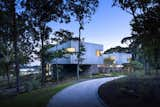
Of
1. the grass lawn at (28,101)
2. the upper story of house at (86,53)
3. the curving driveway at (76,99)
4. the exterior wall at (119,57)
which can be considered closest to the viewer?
the curving driveway at (76,99)

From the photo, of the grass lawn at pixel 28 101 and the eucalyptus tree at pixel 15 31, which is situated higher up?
the eucalyptus tree at pixel 15 31

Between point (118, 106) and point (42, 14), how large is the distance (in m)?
11.0

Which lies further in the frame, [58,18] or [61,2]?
[58,18]

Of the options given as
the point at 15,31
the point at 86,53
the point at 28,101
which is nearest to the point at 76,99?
the point at 28,101

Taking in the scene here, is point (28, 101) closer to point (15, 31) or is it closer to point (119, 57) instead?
point (15, 31)

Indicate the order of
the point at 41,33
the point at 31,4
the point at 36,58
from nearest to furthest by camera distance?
the point at 31,4, the point at 41,33, the point at 36,58

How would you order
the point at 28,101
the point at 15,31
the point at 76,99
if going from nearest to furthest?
1. the point at 28,101
2. the point at 76,99
3. the point at 15,31

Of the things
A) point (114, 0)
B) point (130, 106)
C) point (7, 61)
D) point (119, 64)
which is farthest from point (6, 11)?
Result: point (119, 64)

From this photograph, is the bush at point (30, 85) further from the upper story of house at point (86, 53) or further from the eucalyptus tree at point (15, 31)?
the upper story of house at point (86, 53)

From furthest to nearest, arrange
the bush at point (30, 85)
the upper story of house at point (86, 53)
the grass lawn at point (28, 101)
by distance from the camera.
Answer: the upper story of house at point (86, 53) < the bush at point (30, 85) < the grass lawn at point (28, 101)

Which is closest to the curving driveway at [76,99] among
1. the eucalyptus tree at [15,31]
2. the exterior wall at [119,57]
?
the eucalyptus tree at [15,31]

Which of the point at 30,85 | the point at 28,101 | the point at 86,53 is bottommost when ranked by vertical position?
the point at 28,101

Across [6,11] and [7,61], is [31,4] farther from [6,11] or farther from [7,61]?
[7,61]

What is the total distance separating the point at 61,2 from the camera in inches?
688
